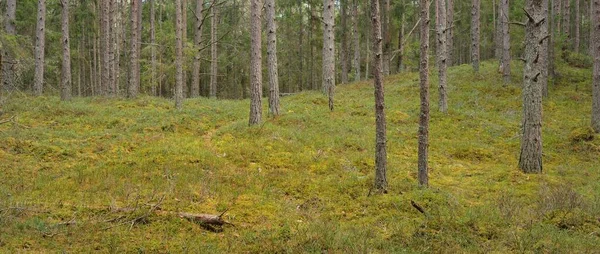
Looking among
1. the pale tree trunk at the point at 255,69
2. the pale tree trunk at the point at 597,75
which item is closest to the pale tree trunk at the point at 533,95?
the pale tree trunk at the point at 597,75

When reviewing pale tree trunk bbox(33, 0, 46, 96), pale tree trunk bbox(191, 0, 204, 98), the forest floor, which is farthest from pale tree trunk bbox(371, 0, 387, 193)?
pale tree trunk bbox(33, 0, 46, 96)

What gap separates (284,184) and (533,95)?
6.90 m

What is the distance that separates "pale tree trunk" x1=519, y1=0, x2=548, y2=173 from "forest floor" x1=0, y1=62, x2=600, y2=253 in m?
0.58

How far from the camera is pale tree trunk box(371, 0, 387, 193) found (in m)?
8.10

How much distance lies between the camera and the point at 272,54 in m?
14.8

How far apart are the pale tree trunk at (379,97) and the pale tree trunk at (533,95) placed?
15.0 ft

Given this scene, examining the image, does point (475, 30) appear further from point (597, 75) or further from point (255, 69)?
point (255, 69)

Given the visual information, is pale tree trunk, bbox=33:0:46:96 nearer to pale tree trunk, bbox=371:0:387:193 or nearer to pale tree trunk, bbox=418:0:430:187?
pale tree trunk, bbox=371:0:387:193

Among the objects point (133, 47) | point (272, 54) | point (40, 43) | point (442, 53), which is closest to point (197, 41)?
point (133, 47)

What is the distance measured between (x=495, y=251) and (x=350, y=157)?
592cm

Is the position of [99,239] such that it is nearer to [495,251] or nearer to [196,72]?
[495,251]

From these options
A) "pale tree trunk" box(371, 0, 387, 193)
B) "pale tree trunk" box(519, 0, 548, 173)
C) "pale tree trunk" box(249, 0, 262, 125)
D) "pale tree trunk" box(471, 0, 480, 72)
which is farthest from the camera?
"pale tree trunk" box(471, 0, 480, 72)

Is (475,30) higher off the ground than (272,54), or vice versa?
(475,30)

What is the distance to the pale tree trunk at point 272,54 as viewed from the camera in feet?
48.0
